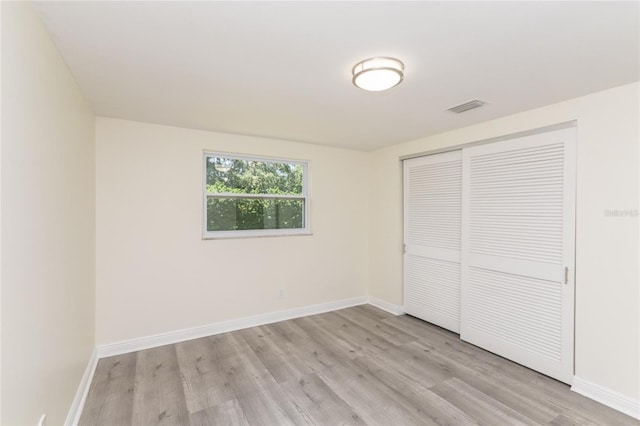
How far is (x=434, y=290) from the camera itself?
3.75m

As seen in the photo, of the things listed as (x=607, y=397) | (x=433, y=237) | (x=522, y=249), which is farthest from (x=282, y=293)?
(x=607, y=397)

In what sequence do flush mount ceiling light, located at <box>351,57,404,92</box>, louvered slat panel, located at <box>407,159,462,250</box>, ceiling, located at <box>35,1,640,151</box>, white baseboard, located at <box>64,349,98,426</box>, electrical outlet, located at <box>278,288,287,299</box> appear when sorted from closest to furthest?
ceiling, located at <box>35,1,640,151</box> → flush mount ceiling light, located at <box>351,57,404,92</box> → white baseboard, located at <box>64,349,98,426</box> → louvered slat panel, located at <box>407,159,462,250</box> → electrical outlet, located at <box>278,288,287,299</box>

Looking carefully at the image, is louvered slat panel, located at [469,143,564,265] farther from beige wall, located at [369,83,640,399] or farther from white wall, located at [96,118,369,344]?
white wall, located at [96,118,369,344]

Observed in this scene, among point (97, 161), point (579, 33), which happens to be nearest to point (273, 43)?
point (579, 33)

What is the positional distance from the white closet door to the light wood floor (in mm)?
472

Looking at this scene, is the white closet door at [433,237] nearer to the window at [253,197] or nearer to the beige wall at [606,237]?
the beige wall at [606,237]

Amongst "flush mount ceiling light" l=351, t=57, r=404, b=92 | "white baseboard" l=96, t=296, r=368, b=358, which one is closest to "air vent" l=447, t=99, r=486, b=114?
"flush mount ceiling light" l=351, t=57, r=404, b=92

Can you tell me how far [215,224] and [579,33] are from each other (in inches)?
138

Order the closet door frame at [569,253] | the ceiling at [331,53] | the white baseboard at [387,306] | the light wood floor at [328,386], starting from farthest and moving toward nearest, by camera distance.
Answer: the white baseboard at [387,306] < the closet door frame at [569,253] < the light wood floor at [328,386] < the ceiling at [331,53]

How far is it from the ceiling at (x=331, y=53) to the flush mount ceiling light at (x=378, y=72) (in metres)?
0.07

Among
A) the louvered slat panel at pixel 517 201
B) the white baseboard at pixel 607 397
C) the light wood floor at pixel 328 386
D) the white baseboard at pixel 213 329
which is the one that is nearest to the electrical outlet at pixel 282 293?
the white baseboard at pixel 213 329

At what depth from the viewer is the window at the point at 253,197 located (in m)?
3.58

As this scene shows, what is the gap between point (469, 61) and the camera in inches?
73.7

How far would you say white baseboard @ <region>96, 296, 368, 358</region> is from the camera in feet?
9.82
